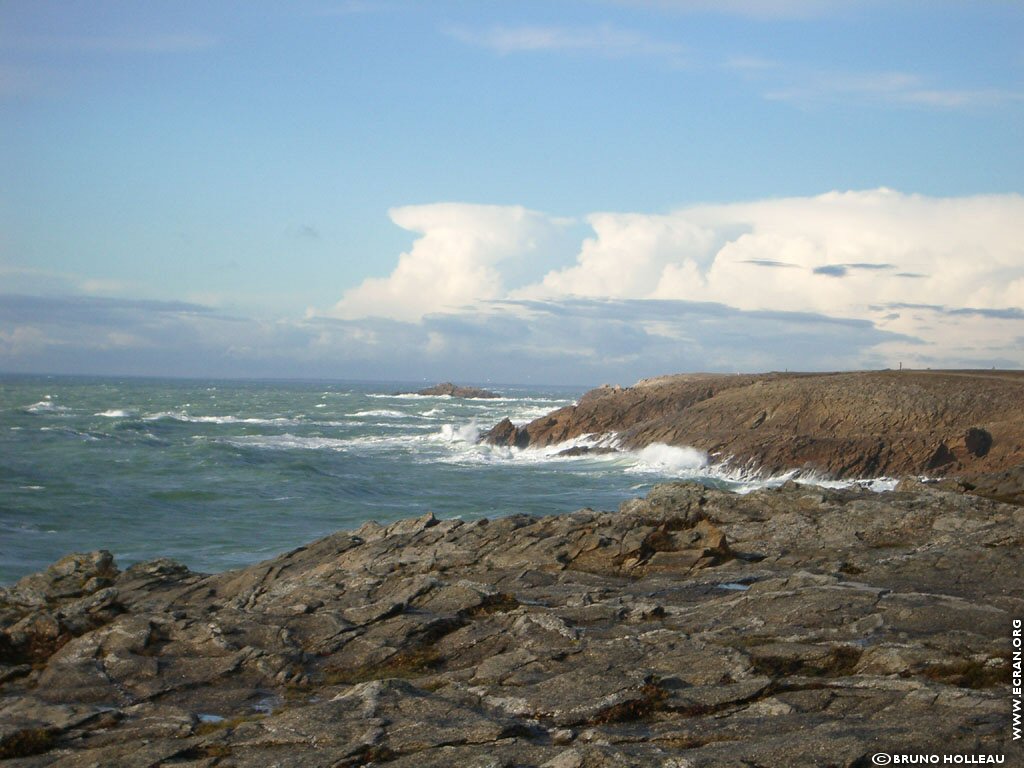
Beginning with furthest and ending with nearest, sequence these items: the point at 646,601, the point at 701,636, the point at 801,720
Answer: the point at 646,601, the point at 701,636, the point at 801,720

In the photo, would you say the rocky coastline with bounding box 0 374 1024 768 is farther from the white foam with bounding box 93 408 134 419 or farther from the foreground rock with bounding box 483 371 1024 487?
the white foam with bounding box 93 408 134 419

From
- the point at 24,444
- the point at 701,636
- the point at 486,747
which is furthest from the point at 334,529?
the point at 24,444

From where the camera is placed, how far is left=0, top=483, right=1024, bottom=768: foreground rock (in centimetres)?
899

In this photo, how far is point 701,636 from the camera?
12.2 m

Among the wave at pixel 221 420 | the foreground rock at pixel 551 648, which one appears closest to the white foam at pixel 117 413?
the wave at pixel 221 420

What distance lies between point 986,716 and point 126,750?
7932 millimetres

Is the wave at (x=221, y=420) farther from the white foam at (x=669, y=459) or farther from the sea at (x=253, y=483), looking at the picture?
the white foam at (x=669, y=459)

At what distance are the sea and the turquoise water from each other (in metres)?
0.08

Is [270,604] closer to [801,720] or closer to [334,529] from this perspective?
[801,720]

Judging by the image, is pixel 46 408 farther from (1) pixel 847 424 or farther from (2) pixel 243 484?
(1) pixel 847 424

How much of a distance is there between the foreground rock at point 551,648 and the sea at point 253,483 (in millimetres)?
10230

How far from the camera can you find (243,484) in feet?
141

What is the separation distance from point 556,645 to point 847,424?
38465 millimetres

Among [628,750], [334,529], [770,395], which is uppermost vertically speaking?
[770,395]
